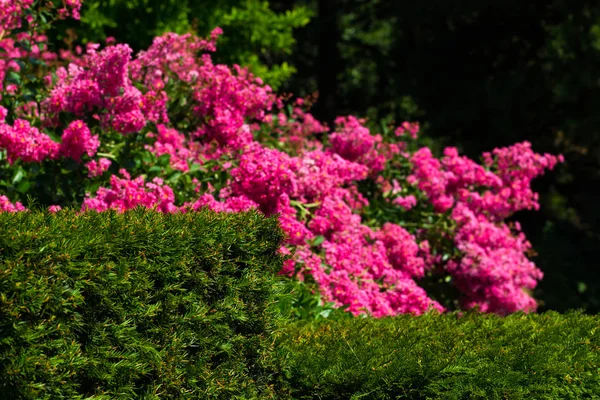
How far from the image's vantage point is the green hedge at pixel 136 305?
3.50 metres

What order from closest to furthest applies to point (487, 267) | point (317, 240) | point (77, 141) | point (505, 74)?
point (77, 141) < point (317, 240) < point (487, 267) < point (505, 74)

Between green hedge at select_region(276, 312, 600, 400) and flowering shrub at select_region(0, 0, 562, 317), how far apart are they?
59cm

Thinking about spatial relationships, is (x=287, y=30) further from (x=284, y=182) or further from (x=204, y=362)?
(x=204, y=362)

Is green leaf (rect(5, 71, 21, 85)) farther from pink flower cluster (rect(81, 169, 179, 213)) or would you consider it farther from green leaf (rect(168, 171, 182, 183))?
green leaf (rect(168, 171, 182, 183))

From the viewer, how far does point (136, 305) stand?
13.0ft

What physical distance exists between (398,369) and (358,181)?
4202 mm

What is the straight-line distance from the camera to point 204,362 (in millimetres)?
4289

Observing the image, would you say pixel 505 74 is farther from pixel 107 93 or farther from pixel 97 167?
pixel 97 167

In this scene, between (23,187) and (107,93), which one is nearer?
(23,187)

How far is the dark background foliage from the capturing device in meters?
13.2

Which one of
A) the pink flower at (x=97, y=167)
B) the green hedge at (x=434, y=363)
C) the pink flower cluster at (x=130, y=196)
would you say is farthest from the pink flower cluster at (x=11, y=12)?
the green hedge at (x=434, y=363)

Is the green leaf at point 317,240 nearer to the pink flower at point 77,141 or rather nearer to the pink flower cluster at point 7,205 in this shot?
the pink flower at point 77,141

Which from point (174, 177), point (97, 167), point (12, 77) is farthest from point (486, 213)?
point (12, 77)

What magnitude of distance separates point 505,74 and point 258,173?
8852 millimetres
